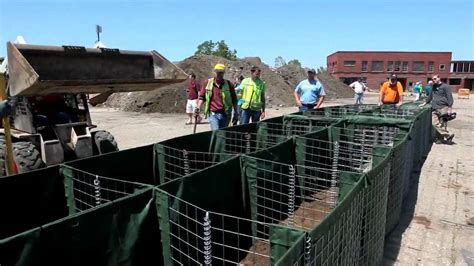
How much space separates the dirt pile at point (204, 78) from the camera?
2447 cm

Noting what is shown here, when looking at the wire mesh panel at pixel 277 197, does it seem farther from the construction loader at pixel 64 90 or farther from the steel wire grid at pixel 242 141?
the construction loader at pixel 64 90

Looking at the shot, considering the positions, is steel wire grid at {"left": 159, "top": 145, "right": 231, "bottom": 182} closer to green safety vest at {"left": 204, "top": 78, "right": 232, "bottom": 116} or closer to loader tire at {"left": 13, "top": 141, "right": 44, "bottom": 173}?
loader tire at {"left": 13, "top": 141, "right": 44, "bottom": 173}

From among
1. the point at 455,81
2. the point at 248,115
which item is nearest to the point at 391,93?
the point at 248,115

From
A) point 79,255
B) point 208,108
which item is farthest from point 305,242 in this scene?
point 208,108

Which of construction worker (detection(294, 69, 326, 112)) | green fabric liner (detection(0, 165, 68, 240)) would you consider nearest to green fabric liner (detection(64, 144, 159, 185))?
green fabric liner (detection(0, 165, 68, 240))

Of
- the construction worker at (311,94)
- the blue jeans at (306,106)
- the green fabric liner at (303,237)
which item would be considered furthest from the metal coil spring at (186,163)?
the blue jeans at (306,106)

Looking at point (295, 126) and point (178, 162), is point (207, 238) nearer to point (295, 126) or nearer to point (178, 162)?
point (178, 162)

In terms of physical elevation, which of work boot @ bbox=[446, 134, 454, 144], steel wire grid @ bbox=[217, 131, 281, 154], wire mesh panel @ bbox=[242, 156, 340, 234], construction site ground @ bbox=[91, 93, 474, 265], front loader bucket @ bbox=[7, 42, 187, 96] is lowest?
construction site ground @ bbox=[91, 93, 474, 265]

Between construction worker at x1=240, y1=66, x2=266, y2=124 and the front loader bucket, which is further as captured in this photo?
construction worker at x1=240, y1=66, x2=266, y2=124

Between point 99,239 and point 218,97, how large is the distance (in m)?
5.39

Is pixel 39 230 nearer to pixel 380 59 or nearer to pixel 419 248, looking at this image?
pixel 419 248

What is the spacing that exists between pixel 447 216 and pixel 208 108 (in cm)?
460

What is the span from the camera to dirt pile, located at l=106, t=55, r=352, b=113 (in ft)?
80.3

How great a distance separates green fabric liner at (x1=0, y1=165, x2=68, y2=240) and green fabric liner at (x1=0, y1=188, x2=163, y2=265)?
1248 mm
